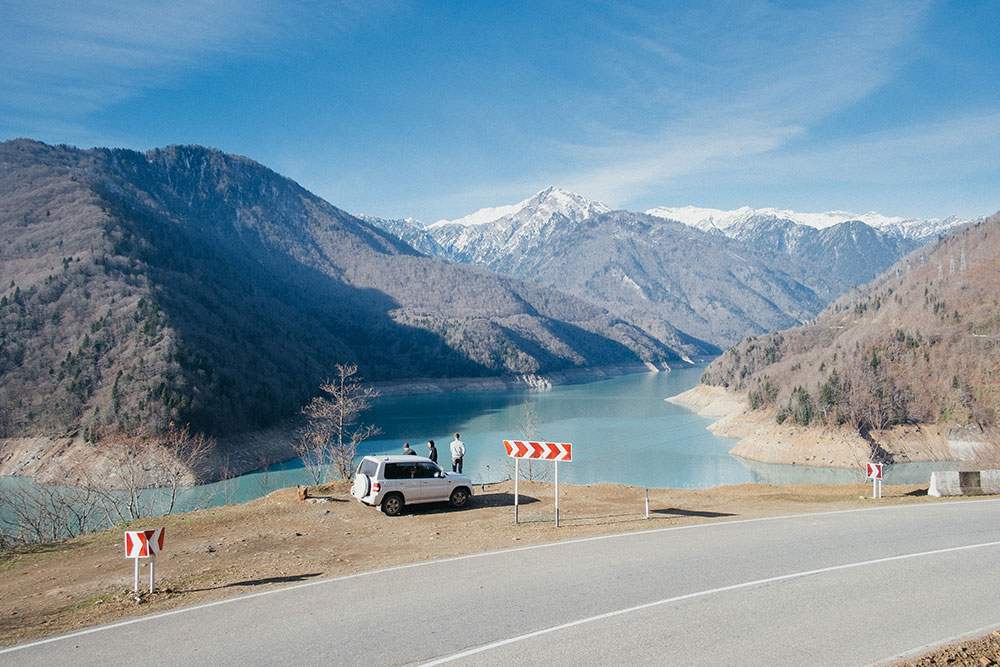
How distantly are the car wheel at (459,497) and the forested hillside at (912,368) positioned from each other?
216ft

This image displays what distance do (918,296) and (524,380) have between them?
104m

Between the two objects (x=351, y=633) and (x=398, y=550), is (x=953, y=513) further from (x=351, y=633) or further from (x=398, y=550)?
(x=351, y=633)

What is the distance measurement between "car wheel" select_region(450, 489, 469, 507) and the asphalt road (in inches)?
245

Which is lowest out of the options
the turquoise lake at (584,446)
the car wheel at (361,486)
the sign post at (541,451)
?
the turquoise lake at (584,446)

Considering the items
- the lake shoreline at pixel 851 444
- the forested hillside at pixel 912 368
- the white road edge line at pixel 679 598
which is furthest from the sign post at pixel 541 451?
the forested hillside at pixel 912 368

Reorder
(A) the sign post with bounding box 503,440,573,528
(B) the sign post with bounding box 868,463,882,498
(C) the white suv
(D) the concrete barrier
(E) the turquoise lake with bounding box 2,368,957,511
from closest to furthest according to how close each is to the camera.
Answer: (A) the sign post with bounding box 503,440,573,528 → (C) the white suv → (D) the concrete barrier → (B) the sign post with bounding box 868,463,882,498 → (E) the turquoise lake with bounding box 2,368,957,511

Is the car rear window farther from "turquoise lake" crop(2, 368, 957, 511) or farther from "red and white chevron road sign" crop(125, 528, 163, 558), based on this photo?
"turquoise lake" crop(2, 368, 957, 511)

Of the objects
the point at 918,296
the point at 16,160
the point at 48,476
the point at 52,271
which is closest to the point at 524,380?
the point at 918,296

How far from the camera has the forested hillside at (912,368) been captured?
69.9 meters

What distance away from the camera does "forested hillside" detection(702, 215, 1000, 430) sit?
69938 millimetres

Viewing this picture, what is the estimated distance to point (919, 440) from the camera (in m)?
67.8

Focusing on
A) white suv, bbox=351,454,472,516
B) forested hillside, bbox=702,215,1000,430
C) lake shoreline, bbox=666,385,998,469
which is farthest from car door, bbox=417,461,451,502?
forested hillside, bbox=702,215,1000,430

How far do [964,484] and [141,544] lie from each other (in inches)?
927

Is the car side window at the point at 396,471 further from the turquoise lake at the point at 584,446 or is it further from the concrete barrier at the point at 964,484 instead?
the turquoise lake at the point at 584,446
